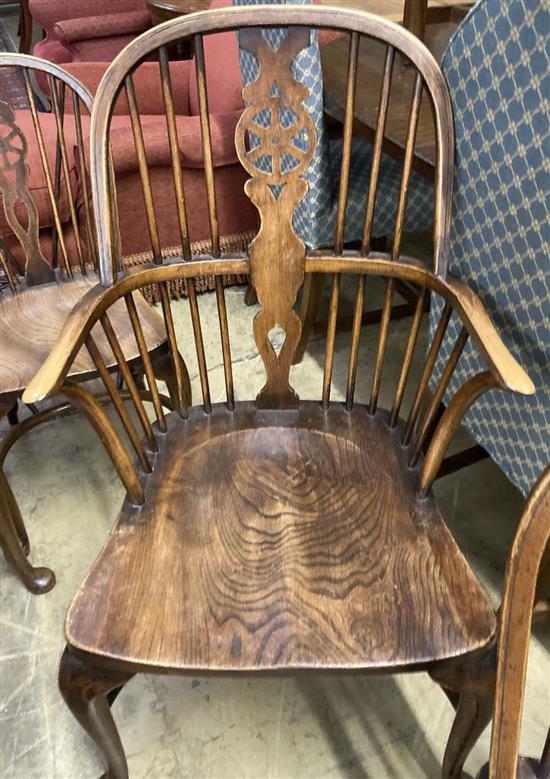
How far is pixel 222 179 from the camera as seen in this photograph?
1.93m

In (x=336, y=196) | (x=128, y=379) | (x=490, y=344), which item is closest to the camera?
(x=490, y=344)

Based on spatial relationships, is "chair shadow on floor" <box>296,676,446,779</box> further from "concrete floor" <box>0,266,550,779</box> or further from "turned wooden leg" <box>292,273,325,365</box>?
"turned wooden leg" <box>292,273,325,365</box>

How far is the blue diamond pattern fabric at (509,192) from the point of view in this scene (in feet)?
2.29

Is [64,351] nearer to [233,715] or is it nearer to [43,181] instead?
[233,715]

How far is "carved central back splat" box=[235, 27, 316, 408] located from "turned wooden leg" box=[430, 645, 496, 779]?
483 mm

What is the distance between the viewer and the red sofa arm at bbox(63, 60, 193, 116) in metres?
2.12

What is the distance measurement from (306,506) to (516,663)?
41 centimetres

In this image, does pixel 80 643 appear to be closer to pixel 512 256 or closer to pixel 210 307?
pixel 512 256

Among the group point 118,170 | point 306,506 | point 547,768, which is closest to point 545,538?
point 547,768

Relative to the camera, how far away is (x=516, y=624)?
0.51 m

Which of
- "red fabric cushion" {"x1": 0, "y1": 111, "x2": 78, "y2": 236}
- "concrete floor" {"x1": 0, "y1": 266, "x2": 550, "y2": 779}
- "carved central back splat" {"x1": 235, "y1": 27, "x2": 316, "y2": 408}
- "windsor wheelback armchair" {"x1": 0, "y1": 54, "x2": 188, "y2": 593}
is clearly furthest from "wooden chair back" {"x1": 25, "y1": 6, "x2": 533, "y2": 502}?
"red fabric cushion" {"x1": 0, "y1": 111, "x2": 78, "y2": 236}

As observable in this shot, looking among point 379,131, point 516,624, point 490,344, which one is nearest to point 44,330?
point 379,131

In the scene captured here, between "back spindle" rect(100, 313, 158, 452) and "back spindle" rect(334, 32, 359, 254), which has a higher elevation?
"back spindle" rect(334, 32, 359, 254)

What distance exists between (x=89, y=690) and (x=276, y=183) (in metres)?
0.71
